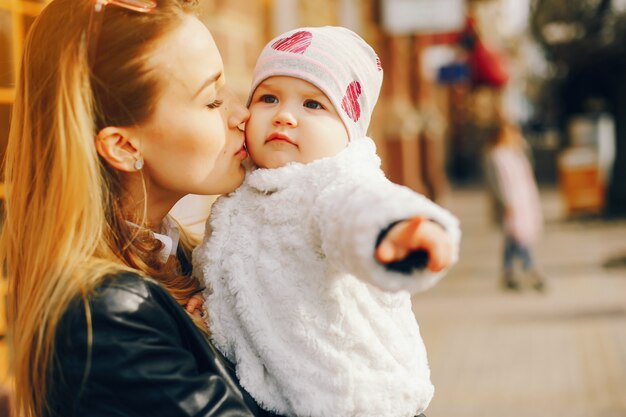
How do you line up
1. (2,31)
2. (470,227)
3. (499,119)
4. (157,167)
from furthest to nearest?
(470,227) < (499,119) < (2,31) < (157,167)

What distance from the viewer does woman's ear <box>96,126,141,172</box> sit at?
165 cm

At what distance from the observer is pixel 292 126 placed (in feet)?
5.82

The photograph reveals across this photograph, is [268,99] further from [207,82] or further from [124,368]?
[124,368]

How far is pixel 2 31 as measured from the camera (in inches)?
170

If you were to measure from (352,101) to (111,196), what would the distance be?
53cm

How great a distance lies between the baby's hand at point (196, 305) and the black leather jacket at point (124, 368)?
199 millimetres

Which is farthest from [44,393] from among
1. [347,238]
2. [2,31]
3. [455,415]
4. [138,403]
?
[455,415]

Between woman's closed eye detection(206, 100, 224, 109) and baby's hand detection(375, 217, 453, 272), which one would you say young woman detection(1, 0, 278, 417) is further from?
baby's hand detection(375, 217, 453, 272)

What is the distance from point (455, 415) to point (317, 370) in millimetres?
4108

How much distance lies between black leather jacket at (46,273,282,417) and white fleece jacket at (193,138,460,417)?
0.47 ft

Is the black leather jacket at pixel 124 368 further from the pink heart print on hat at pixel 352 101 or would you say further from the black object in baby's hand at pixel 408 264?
the pink heart print on hat at pixel 352 101

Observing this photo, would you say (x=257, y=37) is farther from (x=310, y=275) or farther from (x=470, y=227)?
(x=470, y=227)

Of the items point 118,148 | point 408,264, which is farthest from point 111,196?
point 408,264

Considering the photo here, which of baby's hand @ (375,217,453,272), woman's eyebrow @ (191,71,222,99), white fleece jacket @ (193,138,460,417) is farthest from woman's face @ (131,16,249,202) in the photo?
baby's hand @ (375,217,453,272)
